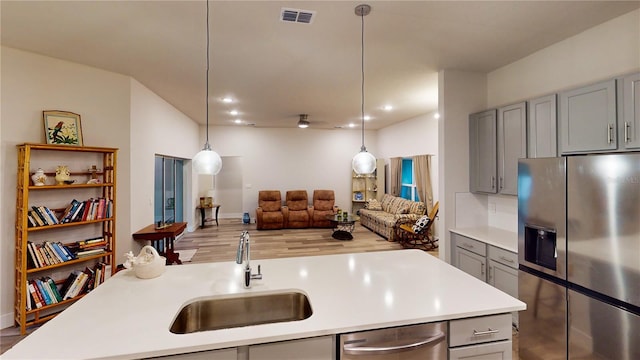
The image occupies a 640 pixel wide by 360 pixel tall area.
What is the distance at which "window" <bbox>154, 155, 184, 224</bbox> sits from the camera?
551 centimetres

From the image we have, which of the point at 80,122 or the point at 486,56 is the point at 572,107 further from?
the point at 80,122

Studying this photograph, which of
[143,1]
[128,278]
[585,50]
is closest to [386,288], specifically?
[128,278]

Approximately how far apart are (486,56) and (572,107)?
1146mm

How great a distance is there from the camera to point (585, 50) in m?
2.62

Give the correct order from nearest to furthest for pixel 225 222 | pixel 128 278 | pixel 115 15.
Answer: pixel 128 278 < pixel 115 15 < pixel 225 222

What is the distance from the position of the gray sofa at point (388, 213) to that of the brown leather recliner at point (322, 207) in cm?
93

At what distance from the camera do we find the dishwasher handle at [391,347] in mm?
1323

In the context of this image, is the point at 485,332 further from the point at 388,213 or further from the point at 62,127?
the point at 388,213

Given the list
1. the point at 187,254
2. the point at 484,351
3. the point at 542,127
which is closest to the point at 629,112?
the point at 542,127

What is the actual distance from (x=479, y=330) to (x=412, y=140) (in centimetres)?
584

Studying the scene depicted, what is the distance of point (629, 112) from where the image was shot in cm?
202

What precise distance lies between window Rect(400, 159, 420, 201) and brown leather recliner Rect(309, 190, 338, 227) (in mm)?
1899

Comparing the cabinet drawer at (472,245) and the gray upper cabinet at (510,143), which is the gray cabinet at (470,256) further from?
the gray upper cabinet at (510,143)

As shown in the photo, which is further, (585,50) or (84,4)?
(585,50)
